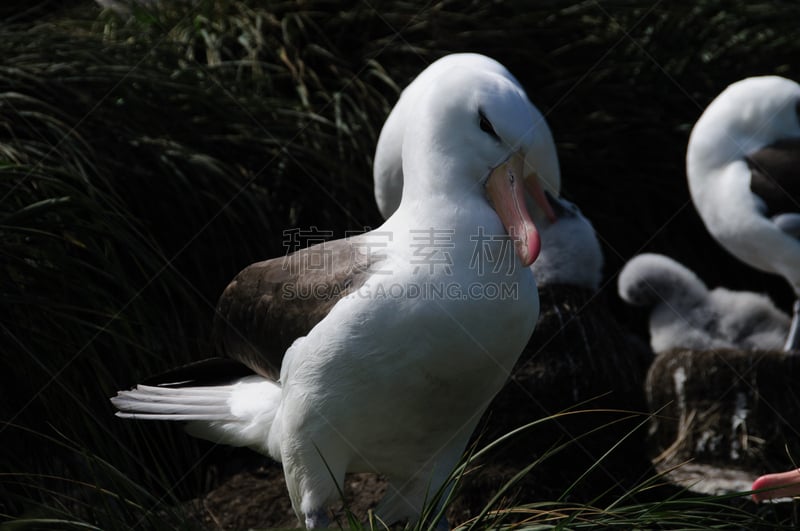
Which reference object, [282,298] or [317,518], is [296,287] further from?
[317,518]

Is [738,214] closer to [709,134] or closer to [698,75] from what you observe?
[709,134]

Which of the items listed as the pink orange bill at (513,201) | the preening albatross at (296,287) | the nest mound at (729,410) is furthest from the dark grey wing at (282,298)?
the nest mound at (729,410)

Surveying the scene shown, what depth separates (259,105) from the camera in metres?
6.03

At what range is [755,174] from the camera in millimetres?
6070

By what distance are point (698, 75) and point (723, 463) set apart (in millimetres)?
3445

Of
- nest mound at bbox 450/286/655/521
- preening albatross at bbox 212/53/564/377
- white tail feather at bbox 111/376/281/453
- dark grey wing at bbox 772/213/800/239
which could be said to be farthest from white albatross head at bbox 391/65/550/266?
dark grey wing at bbox 772/213/800/239

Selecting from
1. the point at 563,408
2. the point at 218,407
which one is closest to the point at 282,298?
the point at 218,407

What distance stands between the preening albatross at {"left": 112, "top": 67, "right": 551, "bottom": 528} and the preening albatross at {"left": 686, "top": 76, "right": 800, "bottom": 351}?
3.12m

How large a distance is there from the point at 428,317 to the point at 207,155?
9.71ft

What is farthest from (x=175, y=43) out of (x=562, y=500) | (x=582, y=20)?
(x=562, y=500)

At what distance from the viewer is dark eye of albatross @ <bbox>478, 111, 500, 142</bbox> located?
326 cm

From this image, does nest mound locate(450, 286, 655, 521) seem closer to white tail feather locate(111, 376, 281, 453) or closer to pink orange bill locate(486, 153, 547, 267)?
white tail feather locate(111, 376, 281, 453)

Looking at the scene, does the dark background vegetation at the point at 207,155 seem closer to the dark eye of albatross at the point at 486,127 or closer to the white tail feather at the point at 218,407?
the white tail feather at the point at 218,407

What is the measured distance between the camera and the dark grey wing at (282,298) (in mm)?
3291
